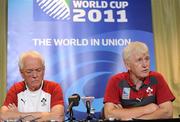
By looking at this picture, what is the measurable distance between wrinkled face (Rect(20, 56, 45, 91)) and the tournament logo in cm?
150

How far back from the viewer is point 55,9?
4422 millimetres

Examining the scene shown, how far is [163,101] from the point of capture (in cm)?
290

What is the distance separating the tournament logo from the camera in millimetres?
4387

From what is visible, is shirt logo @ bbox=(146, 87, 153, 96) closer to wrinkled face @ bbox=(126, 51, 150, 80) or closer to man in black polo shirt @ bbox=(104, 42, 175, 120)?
man in black polo shirt @ bbox=(104, 42, 175, 120)

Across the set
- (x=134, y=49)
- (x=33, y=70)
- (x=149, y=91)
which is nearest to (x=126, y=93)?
(x=149, y=91)

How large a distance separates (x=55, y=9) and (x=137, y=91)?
1994 mm

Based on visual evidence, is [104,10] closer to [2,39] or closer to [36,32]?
[36,32]

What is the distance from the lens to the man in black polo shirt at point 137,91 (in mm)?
2875

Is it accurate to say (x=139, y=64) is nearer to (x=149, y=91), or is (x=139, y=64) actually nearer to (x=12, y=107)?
(x=149, y=91)

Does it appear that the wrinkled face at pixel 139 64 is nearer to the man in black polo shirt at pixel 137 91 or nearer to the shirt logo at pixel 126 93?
the man in black polo shirt at pixel 137 91

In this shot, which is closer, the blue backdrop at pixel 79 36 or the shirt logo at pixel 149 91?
the shirt logo at pixel 149 91

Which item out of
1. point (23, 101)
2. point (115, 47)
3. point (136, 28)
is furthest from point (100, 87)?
point (23, 101)

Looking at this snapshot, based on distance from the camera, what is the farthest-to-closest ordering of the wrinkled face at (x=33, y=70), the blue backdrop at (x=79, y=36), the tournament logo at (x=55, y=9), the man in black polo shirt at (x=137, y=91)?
the tournament logo at (x=55, y=9), the blue backdrop at (x=79, y=36), the wrinkled face at (x=33, y=70), the man in black polo shirt at (x=137, y=91)

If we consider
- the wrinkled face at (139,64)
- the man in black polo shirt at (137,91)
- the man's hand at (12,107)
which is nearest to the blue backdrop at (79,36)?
the man's hand at (12,107)
